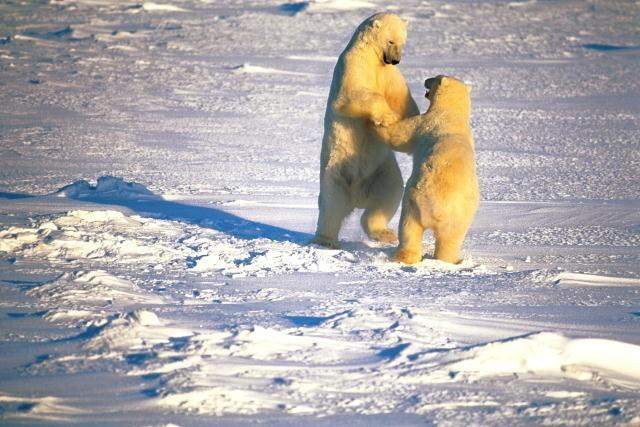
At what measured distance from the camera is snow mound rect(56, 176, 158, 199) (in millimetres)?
7664

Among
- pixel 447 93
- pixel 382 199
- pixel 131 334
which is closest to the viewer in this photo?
pixel 131 334

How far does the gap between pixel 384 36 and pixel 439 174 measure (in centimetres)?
106

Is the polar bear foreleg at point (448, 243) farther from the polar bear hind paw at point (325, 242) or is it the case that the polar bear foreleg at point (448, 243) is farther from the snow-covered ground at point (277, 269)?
the polar bear hind paw at point (325, 242)

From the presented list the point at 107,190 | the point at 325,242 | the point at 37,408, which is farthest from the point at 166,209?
the point at 37,408

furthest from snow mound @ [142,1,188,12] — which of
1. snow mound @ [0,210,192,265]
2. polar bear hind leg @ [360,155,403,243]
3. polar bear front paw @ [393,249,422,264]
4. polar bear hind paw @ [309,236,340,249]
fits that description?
polar bear front paw @ [393,249,422,264]

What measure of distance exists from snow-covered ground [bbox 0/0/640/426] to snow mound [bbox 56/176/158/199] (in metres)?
0.02

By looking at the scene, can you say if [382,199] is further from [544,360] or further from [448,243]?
[544,360]

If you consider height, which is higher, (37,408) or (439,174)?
(439,174)

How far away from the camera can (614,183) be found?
8.41 metres

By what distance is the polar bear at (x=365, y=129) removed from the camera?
19.2 ft

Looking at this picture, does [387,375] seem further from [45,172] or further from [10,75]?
[10,75]

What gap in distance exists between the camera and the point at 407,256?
5.64 m

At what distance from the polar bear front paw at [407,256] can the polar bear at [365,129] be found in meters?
0.61

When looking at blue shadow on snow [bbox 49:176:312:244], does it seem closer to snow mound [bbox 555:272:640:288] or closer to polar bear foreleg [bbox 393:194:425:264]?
polar bear foreleg [bbox 393:194:425:264]
